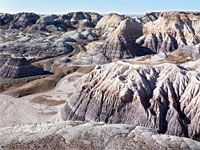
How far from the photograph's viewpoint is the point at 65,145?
14.7 metres

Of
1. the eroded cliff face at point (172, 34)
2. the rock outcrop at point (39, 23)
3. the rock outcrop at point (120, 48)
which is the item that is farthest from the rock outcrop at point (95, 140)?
the rock outcrop at point (39, 23)

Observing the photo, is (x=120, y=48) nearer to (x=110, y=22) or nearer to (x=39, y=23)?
(x=110, y=22)

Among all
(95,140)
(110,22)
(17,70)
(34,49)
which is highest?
(110,22)

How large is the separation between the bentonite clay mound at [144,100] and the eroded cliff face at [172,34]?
5451 cm

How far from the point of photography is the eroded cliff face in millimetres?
80300

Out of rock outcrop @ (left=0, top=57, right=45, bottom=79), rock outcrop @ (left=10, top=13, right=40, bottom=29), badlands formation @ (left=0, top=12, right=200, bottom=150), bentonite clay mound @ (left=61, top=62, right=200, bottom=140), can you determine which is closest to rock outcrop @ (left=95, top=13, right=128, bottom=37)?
rock outcrop @ (left=10, top=13, right=40, bottom=29)

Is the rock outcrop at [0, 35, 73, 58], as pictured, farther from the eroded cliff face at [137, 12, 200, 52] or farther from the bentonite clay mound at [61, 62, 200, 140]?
the bentonite clay mound at [61, 62, 200, 140]

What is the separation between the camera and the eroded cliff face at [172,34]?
80.3 meters

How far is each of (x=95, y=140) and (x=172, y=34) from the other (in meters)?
78.8

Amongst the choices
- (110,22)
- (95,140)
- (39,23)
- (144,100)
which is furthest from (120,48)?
(39,23)

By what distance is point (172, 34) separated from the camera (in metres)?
83.9

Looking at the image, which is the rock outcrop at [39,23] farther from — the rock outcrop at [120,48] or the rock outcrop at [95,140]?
the rock outcrop at [95,140]

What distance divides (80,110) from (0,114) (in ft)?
56.8

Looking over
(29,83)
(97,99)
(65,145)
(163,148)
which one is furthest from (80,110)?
(29,83)
